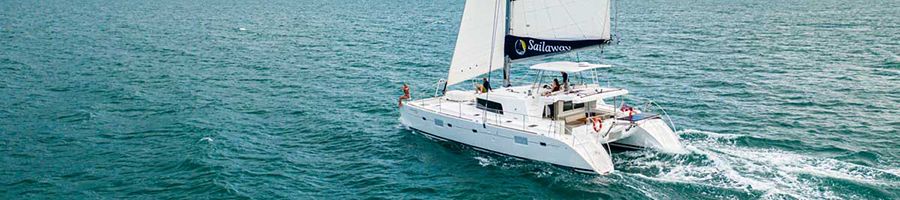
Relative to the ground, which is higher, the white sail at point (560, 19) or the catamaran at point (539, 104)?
the white sail at point (560, 19)

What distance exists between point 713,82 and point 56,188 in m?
44.8

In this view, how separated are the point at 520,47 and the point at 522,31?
0.85 m

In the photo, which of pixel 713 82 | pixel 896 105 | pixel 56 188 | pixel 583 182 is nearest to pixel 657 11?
pixel 713 82

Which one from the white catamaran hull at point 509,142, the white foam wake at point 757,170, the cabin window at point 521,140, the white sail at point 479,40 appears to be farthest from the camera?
the white sail at point 479,40

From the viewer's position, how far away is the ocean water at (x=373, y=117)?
3484 centimetres

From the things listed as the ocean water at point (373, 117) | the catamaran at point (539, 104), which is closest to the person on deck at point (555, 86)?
the catamaran at point (539, 104)

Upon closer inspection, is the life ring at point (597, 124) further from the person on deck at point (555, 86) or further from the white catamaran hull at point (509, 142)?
the person on deck at point (555, 86)

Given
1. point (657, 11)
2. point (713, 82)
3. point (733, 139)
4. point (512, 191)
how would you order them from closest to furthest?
point (512, 191)
point (733, 139)
point (713, 82)
point (657, 11)

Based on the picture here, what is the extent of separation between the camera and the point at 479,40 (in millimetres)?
43312

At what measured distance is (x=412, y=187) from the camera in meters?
35.4

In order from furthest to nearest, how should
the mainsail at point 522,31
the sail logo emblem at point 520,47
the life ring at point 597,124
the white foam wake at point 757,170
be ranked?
1. the sail logo emblem at point 520,47
2. the mainsail at point 522,31
3. the life ring at point 597,124
4. the white foam wake at point 757,170

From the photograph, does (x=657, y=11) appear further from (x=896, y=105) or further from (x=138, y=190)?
(x=138, y=190)

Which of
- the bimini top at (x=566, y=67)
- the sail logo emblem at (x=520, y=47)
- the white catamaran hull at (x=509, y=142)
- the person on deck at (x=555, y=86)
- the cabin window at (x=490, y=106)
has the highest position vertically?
the sail logo emblem at (x=520, y=47)

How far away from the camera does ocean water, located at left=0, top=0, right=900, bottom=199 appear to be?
34.8 m
